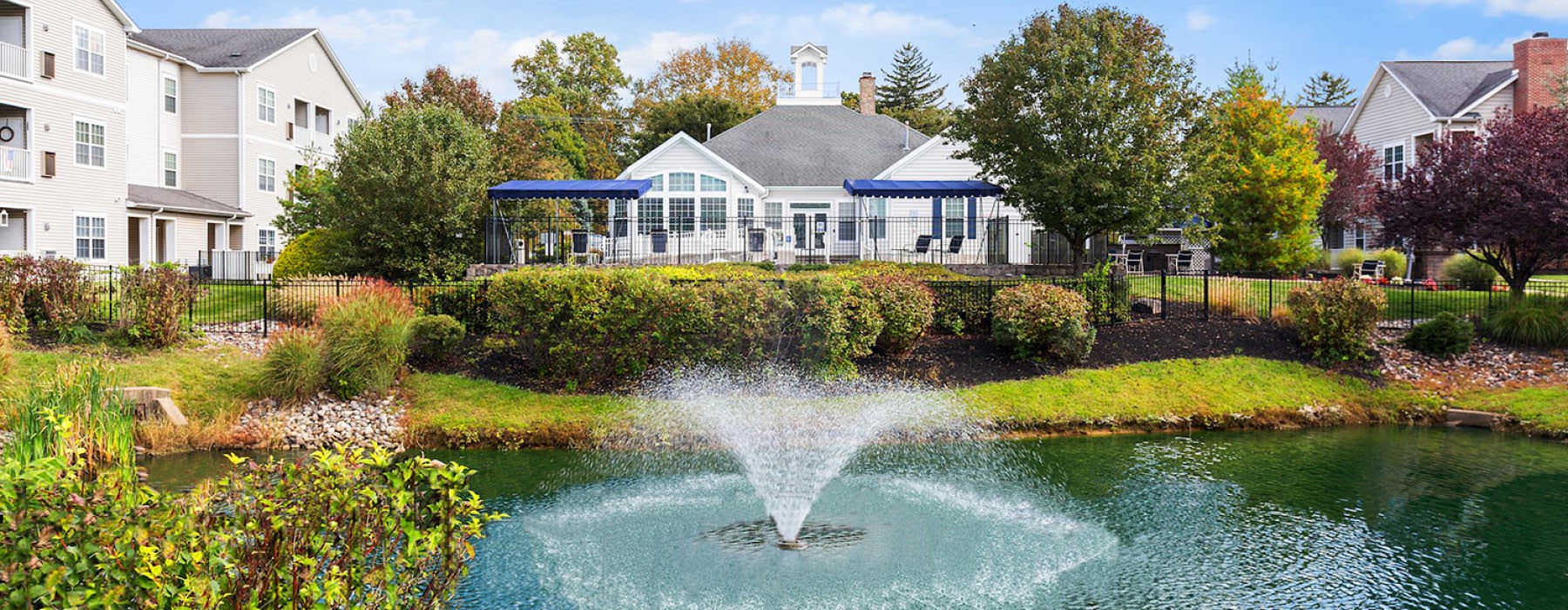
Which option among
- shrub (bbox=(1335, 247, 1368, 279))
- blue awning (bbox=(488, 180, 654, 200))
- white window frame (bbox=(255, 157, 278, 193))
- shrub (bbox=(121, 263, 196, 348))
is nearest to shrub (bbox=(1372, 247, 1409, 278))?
Result: shrub (bbox=(1335, 247, 1368, 279))

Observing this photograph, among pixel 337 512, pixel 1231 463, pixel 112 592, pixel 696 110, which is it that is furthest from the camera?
pixel 696 110

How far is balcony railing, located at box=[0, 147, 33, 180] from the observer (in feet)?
83.9

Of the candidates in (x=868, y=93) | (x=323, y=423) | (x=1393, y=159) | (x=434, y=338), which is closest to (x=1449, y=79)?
(x=1393, y=159)

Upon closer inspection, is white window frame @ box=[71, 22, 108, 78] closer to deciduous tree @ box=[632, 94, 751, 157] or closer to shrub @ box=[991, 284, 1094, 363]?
deciduous tree @ box=[632, 94, 751, 157]

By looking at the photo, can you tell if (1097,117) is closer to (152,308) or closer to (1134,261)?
(1134,261)

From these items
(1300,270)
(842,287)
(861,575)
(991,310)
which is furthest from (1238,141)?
(861,575)

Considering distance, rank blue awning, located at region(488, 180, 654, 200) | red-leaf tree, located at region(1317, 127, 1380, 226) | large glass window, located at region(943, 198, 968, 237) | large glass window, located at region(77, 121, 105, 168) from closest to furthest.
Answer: blue awning, located at region(488, 180, 654, 200)
large glass window, located at region(77, 121, 105, 168)
large glass window, located at region(943, 198, 968, 237)
red-leaf tree, located at region(1317, 127, 1380, 226)

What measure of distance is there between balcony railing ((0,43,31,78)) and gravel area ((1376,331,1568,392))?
30.9 meters

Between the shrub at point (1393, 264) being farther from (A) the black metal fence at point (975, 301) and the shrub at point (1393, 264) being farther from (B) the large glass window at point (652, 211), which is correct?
(B) the large glass window at point (652, 211)

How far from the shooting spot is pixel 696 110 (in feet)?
149

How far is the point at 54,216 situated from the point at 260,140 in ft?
32.4

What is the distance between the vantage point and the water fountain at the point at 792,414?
1255 cm

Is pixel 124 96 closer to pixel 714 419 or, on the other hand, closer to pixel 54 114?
pixel 54 114

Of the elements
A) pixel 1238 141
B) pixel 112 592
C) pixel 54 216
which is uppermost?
pixel 1238 141
